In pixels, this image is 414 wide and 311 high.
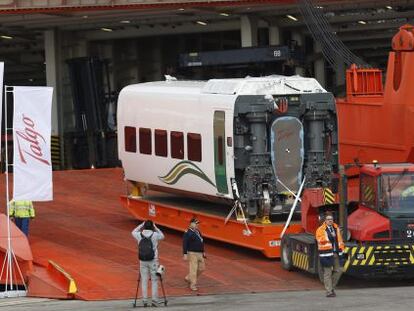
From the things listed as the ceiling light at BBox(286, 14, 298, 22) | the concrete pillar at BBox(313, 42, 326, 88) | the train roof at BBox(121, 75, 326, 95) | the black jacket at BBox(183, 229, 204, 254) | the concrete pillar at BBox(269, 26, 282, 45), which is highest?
the ceiling light at BBox(286, 14, 298, 22)

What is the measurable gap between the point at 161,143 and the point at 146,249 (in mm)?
7779

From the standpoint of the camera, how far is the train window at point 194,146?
24517 millimetres

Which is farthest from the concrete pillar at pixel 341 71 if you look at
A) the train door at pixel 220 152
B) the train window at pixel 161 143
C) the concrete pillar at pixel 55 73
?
the train door at pixel 220 152

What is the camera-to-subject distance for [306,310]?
17.3 meters

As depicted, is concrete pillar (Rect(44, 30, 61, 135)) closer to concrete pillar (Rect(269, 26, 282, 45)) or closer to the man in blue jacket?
concrete pillar (Rect(269, 26, 282, 45))

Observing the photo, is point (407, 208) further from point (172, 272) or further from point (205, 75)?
point (205, 75)

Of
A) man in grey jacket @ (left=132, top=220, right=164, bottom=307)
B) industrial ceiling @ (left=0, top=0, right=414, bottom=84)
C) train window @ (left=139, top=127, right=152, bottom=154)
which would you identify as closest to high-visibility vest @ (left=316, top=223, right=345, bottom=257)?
man in grey jacket @ (left=132, top=220, right=164, bottom=307)

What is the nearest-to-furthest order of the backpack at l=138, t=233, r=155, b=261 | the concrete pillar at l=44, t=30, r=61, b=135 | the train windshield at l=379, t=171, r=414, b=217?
the backpack at l=138, t=233, r=155, b=261, the train windshield at l=379, t=171, r=414, b=217, the concrete pillar at l=44, t=30, r=61, b=135

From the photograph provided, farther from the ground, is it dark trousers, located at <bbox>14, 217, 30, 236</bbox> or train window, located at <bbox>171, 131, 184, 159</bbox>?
train window, located at <bbox>171, 131, 184, 159</bbox>

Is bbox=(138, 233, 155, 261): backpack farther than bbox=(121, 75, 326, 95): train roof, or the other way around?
bbox=(121, 75, 326, 95): train roof

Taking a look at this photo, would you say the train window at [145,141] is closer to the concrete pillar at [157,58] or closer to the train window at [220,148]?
the train window at [220,148]

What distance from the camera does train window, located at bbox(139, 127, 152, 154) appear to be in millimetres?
26969

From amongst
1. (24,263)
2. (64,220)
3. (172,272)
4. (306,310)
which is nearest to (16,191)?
(24,263)

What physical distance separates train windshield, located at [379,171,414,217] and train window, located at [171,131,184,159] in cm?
634
